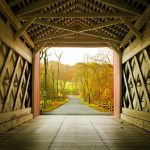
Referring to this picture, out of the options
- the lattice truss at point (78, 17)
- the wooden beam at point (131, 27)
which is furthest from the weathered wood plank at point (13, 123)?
the wooden beam at point (131, 27)

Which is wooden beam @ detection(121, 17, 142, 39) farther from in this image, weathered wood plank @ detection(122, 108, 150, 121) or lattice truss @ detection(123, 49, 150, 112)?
weathered wood plank @ detection(122, 108, 150, 121)

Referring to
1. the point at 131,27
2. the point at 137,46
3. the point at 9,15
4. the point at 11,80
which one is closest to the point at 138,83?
the point at 137,46

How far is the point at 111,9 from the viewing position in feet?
37.4

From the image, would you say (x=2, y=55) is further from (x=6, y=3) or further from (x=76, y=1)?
(x=76, y=1)

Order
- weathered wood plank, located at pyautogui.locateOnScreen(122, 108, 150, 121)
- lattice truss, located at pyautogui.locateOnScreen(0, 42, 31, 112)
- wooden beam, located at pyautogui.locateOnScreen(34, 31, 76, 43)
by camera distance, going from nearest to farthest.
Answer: lattice truss, located at pyautogui.locateOnScreen(0, 42, 31, 112), weathered wood plank, located at pyautogui.locateOnScreen(122, 108, 150, 121), wooden beam, located at pyautogui.locateOnScreen(34, 31, 76, 43)

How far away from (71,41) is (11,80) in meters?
5.91

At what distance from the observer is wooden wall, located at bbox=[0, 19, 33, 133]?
9.70 metres

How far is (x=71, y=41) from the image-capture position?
16.2m

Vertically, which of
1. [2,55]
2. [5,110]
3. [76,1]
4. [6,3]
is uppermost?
[76,1]

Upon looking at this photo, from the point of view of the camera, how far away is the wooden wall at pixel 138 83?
10398 millimetres

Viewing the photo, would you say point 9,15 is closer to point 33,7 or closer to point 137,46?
point 33,7

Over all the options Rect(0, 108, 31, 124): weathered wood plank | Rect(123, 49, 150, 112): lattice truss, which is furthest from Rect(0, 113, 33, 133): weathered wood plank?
Rect(123, 49, 150, 112): lattice truss

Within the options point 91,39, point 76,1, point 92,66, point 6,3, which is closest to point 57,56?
point 92,66

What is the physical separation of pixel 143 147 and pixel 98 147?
967mm
